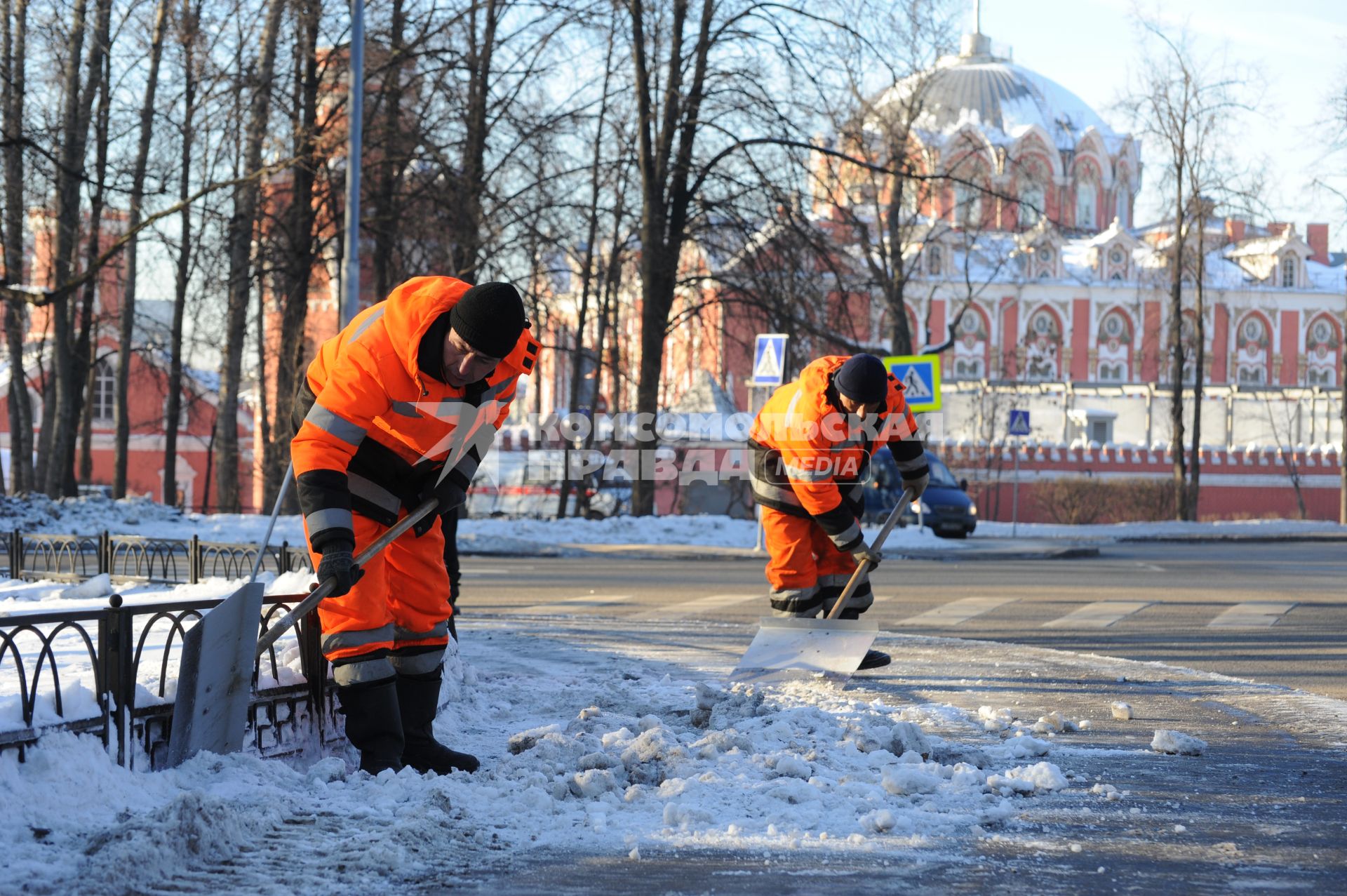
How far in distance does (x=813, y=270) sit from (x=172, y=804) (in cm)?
2052

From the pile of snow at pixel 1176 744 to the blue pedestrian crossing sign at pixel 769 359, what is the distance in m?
12.8

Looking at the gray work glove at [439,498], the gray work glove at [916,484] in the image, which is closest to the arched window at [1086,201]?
the gray work glove at [916,484]

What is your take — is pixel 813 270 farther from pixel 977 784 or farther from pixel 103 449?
pixel 103 449

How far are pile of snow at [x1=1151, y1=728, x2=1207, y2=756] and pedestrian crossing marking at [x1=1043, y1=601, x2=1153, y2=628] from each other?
5.03 metres

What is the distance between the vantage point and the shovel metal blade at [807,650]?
792 cm

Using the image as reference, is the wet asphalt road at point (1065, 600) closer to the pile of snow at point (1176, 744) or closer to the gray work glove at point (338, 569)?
the pile of snow at point (1176, 744)

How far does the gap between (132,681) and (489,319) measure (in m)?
1.72

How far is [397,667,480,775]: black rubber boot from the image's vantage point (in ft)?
17.9

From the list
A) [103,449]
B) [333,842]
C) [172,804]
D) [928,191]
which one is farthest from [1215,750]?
[103,449]

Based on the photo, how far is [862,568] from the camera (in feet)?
27.1

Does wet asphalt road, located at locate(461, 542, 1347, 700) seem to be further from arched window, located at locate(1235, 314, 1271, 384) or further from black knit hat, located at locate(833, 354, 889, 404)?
arched window, located at locate(1235, 314, 1271, 384)

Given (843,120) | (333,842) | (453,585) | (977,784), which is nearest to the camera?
(333,842)

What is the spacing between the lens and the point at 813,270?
2412 cm

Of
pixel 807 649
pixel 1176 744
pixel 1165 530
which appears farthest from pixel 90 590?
pixel 1165 530
